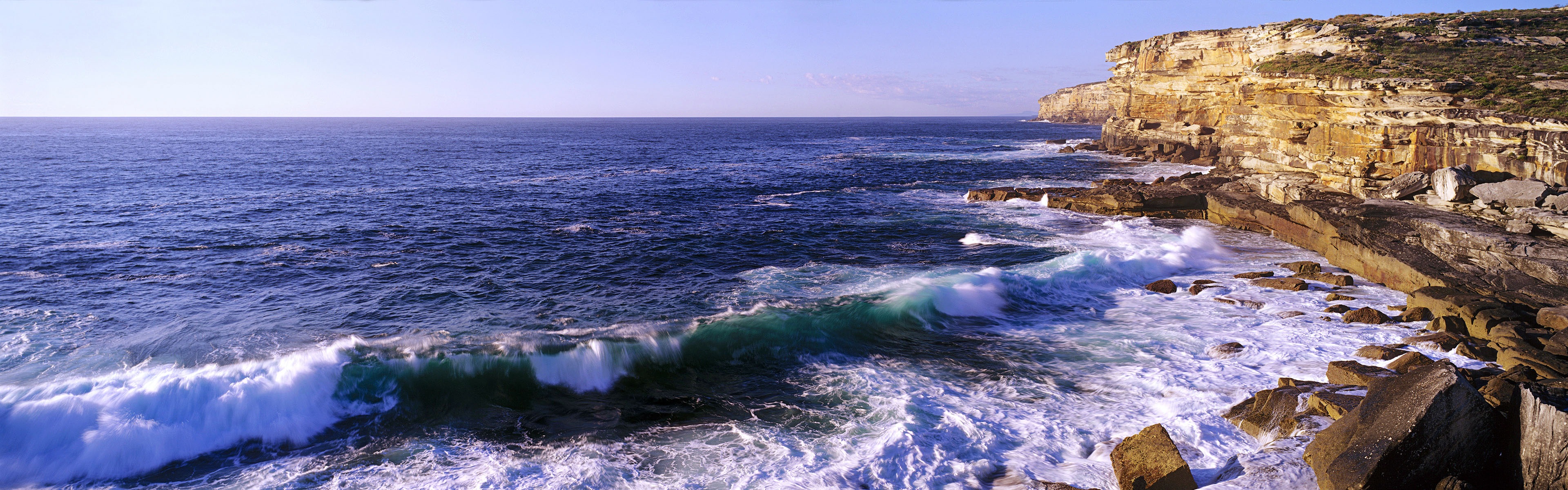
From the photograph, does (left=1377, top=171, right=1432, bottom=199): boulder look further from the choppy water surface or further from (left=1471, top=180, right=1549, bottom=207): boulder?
the choppy water surface

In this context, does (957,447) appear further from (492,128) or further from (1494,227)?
(492,128)

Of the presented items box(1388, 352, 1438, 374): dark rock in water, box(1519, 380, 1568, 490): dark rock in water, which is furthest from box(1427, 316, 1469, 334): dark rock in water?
box(1519, 380, 1568, 490): dark rock in water

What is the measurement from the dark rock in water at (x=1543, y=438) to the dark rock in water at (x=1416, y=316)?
8884 millimetres

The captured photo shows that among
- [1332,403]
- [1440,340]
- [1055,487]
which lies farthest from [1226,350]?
[1055,487]

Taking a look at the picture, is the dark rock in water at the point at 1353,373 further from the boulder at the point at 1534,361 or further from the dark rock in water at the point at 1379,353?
the boulder at the point at 1534,361

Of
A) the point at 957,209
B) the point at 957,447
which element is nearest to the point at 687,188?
the point at 957,209

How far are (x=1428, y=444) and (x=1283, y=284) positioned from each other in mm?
12382

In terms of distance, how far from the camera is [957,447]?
10.5 m

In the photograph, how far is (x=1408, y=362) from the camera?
12.2 m

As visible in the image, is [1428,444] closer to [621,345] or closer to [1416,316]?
[1416,316]

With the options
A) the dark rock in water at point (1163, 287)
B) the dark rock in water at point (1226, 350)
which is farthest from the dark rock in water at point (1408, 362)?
the dark rock in water at point (1163, 287)

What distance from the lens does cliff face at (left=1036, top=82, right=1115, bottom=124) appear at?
5896 inches

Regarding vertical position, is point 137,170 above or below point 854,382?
above

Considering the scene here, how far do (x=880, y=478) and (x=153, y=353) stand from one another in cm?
1437
